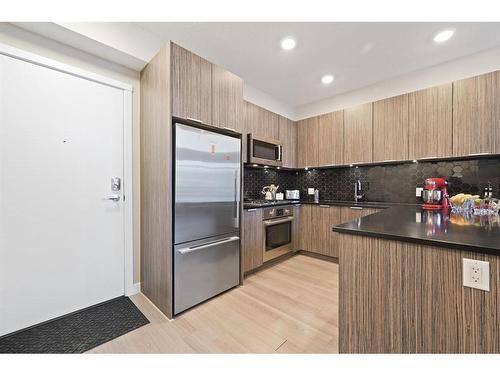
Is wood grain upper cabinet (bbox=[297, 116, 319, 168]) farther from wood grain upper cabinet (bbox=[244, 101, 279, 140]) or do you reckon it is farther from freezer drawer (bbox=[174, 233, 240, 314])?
freezer drawer (bbox=[174, 233, 240, 314])

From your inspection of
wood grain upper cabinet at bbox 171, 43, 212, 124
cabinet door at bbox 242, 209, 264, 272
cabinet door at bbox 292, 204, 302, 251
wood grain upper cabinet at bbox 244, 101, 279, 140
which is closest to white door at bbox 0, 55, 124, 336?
wood grain upper cabinet at bbox 171, 43, 212, 124

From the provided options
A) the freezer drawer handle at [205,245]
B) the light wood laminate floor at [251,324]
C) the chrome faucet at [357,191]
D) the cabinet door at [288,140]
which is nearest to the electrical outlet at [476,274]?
the light wood laminate floor at [251,324]

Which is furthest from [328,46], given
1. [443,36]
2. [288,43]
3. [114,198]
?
[114,198]

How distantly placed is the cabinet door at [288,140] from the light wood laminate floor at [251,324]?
1967 mm

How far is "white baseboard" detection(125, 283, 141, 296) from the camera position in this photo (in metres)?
2.05

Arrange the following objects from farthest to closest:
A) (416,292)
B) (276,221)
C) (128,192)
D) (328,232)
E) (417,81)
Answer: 1. (328,232)
2. (276,221)
3. (417,81)
4. (128,192)
5. (416,292)

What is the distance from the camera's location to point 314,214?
3.13 metres

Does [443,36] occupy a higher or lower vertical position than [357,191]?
higher

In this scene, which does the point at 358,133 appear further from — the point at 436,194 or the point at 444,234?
the point at 444,234

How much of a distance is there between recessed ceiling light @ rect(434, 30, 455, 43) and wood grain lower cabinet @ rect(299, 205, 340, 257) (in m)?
2.09

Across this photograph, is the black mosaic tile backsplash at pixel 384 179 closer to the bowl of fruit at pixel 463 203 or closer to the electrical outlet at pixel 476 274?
the bowl of fruit at pixel 463 203

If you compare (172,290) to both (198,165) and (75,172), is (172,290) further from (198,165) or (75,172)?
(75,172)

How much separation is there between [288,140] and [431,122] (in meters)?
1.87
